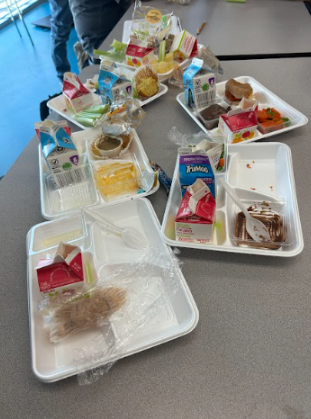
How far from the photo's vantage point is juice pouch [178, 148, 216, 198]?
30.9 inches

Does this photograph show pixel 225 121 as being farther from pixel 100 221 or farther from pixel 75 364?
pixel 75 364

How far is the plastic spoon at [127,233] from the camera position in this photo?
87cm

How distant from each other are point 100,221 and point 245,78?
99 centimetres

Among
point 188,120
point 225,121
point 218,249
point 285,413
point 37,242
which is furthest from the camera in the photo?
point 188,120

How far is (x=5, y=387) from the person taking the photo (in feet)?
2.06

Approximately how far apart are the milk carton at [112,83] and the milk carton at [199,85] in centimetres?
Result: 25

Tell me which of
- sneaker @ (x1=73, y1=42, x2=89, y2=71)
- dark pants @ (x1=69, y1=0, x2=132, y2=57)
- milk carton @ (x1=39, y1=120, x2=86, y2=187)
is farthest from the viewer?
sneaker @ (x1=73, y1=42, x2=89, y2=71)

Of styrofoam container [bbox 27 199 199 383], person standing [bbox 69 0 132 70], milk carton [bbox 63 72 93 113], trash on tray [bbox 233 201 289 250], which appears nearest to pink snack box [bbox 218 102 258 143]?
trash on tray [bbox 233 201 289 250]

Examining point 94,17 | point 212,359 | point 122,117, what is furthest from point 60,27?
point 212,359

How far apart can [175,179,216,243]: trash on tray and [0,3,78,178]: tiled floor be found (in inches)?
78.1

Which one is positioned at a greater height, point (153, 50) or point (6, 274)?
point (153, 50)

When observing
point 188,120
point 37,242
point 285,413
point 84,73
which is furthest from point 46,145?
point 285,413

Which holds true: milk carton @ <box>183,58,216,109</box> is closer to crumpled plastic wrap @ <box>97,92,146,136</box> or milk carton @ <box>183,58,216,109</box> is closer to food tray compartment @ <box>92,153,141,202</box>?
crumpled plastic wrap @ <box>97,92,146,136</box>

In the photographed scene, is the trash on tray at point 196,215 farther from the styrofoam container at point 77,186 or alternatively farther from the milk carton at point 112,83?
the milk carton at point 112,83
